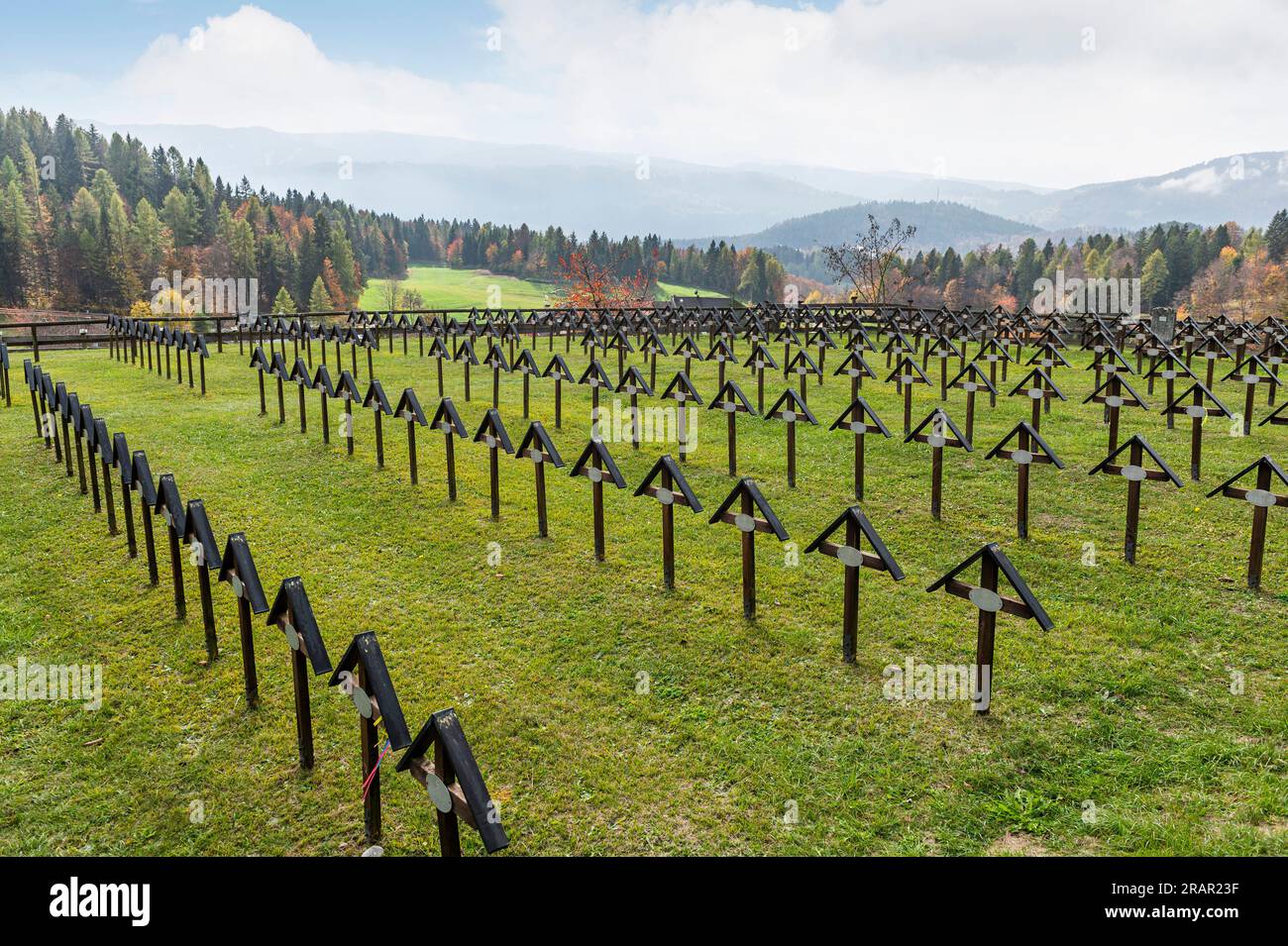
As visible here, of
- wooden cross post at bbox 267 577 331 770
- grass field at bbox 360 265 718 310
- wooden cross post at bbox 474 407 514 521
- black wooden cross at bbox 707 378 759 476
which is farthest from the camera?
grass field at bbox 360 265 718 310

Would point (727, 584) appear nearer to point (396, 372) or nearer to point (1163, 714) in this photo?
point (1163, 714)

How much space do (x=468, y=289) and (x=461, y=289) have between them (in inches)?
52.1

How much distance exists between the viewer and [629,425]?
562 inches

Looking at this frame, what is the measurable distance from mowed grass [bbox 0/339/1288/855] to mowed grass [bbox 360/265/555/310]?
7795cm

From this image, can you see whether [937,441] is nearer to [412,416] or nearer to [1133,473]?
[1133,473]

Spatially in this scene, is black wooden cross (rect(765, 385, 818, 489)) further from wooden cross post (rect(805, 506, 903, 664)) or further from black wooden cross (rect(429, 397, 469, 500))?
wooden cross post (rect(805, 506, 903, 664))

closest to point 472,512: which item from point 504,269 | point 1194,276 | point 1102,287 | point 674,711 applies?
point 674,711

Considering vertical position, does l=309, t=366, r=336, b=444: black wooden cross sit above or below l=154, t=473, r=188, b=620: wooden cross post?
above

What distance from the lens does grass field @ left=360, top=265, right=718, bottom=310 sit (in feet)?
310

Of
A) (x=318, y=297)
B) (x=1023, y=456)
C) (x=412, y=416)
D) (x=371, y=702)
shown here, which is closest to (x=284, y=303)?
(x=318, y=297)

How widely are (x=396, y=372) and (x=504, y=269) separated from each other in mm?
103731

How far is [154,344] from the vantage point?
2395 cm

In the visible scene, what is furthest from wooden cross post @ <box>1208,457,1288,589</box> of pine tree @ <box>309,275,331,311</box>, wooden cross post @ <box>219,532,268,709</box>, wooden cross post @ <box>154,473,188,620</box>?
pine tree @ <box>309,275,331,311</box>

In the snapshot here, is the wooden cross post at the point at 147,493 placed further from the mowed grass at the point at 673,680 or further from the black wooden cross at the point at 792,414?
the black wooden cross at the point at 792,414
